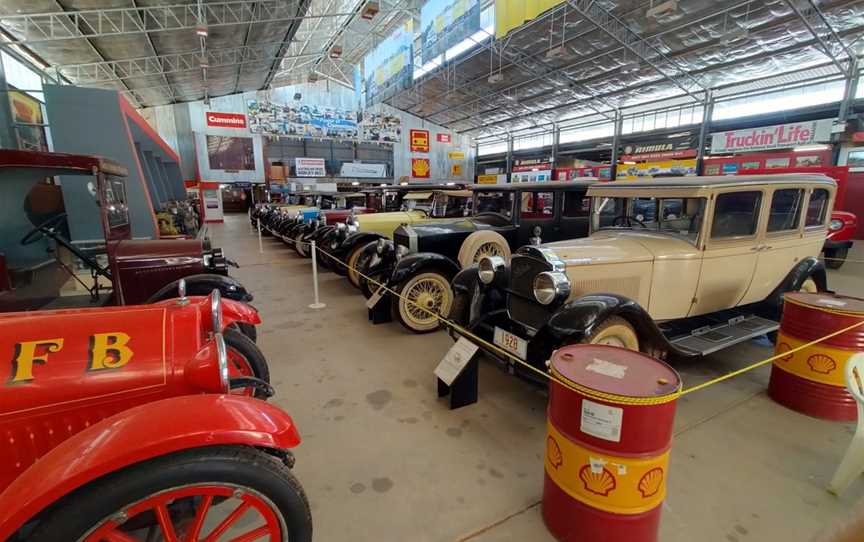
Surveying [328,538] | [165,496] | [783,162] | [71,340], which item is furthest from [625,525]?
[783,162]

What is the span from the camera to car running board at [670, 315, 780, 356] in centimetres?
300

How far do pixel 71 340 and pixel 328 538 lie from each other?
56.1 inches

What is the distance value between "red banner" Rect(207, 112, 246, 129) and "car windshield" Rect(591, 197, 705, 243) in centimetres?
2637

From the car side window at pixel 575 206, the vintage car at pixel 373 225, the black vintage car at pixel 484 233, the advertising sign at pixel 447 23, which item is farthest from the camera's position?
the advertising sign at pixel 447 23

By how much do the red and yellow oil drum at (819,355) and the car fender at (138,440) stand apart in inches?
138

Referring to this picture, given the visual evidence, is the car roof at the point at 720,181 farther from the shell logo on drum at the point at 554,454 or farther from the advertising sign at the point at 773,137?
the advertising sign at the point at 773,137

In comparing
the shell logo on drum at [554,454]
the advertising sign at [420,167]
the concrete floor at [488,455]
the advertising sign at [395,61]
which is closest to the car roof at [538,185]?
the concrete floor at [488,455]

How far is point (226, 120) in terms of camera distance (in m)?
24.2

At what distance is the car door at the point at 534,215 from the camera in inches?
211

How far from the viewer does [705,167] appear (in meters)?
14.6

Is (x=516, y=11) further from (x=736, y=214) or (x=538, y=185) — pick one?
(x=736, y=214)

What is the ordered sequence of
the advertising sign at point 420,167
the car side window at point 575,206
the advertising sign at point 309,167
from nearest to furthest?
the car side window at point 575,206, the advertising sign at point 309,167, the advertising sign at point 420,167

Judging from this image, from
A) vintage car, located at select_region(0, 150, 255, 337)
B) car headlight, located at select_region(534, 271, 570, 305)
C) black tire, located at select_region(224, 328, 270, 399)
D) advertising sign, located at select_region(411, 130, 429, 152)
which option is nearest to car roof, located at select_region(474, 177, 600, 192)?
car headlight, located at select_region(534, 271, 570, 305)

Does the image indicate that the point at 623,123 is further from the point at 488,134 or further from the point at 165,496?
the point at 165,496
